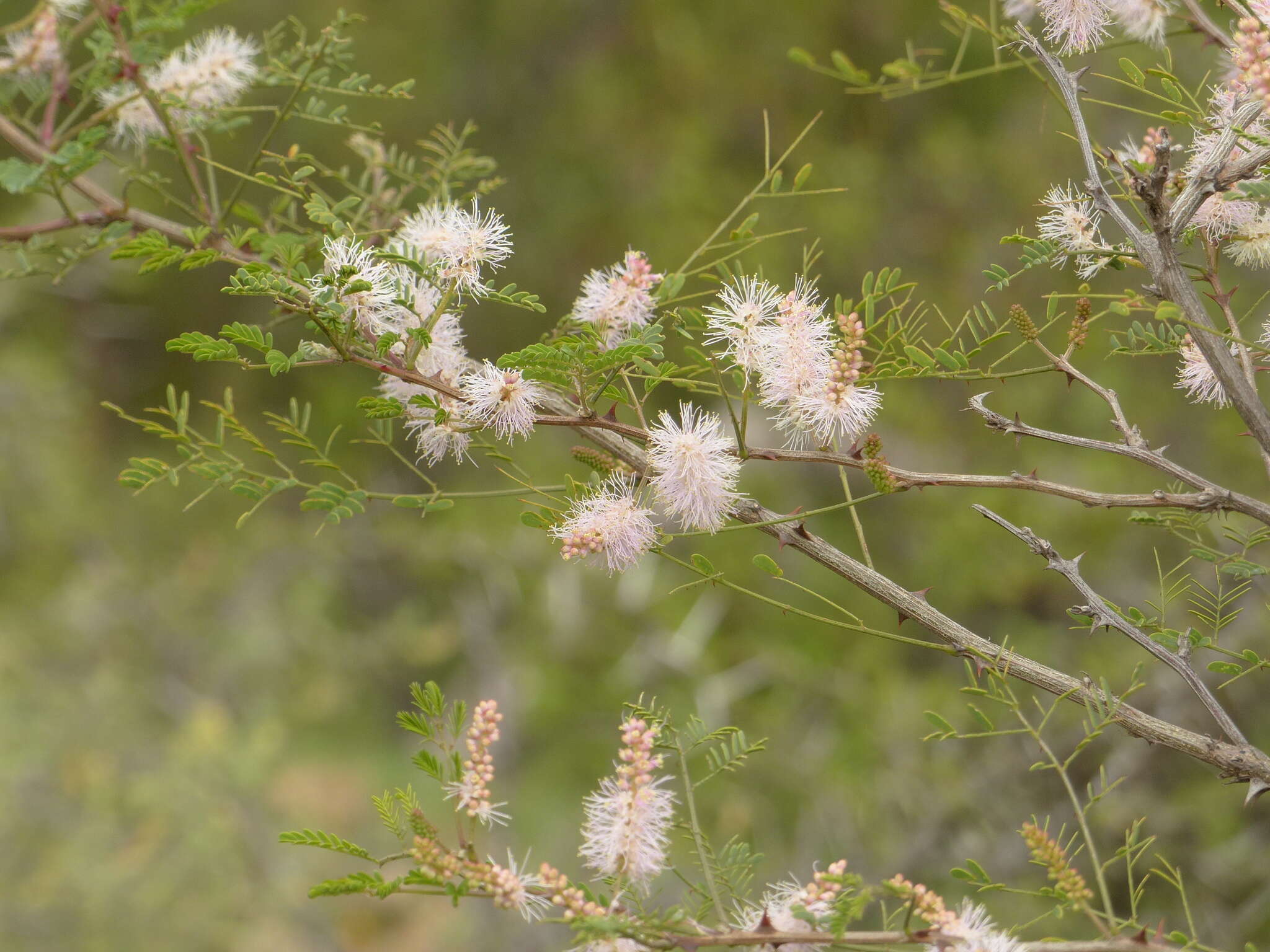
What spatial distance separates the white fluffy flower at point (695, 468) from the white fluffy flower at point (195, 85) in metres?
0.36

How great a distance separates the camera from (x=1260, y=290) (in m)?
1.31

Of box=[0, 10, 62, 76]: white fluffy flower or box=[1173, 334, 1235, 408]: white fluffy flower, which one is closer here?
box=[1173, 334, 1235, 408]: white fluffy flower

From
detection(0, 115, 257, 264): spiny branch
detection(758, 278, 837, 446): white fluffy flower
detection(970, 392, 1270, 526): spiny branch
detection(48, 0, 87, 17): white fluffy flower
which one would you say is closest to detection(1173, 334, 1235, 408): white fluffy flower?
detection(970, 392, 1270, 526): spiny branch

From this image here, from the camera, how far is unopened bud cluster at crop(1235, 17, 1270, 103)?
0.28 m

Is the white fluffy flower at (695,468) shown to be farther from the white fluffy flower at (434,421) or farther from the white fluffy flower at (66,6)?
the white fluffy flower at (66,6)

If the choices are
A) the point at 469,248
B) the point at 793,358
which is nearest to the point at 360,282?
the point at 469,248

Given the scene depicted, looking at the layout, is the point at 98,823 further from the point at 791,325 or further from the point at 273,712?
the point at 791,325

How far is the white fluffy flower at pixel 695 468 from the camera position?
378 mm

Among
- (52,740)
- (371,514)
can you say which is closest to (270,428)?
(371,514)

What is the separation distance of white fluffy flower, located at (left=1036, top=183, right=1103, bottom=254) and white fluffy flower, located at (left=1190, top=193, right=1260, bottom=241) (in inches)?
1.4

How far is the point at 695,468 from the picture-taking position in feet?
1.24

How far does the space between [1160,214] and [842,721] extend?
123 cm

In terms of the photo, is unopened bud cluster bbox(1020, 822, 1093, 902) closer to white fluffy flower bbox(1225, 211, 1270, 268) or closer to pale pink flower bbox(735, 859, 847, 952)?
pale pink flower bbox(735, 859, 847, 952)

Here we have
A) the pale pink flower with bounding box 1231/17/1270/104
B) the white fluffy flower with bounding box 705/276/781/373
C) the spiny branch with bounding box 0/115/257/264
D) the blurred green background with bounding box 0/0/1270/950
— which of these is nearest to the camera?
the pale pink flower with bounding box 1231/17/1270/104
